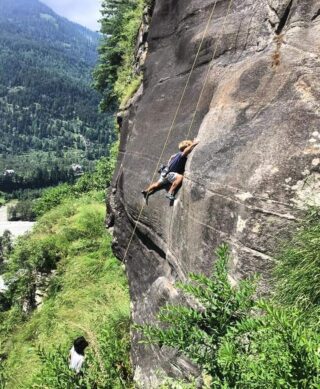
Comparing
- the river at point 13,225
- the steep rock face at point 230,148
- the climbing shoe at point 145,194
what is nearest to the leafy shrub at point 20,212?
the river at point 13,225

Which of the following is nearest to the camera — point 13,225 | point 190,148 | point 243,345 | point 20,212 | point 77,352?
point 243,345

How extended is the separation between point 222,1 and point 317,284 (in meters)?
6.84

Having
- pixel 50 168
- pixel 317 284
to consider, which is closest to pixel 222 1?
pixel 317 284

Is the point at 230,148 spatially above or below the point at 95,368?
above

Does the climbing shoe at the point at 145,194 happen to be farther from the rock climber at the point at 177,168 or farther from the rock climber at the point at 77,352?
the rock climber at the point at 77,352

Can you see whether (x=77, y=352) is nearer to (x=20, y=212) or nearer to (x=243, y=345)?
(x=243, y=345)

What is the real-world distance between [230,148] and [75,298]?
32.3ft

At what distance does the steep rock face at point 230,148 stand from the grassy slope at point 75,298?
218 cm

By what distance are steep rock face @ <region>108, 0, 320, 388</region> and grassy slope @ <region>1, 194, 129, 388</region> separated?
2.18 meters

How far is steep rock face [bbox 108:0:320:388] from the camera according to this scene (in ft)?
20.9

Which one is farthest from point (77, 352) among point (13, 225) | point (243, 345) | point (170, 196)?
point (13, 225)

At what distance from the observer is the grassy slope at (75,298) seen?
39.6 ft

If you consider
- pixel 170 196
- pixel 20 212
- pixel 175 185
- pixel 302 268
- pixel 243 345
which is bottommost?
pixel 20 212

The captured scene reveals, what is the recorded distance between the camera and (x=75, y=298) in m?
15.3
